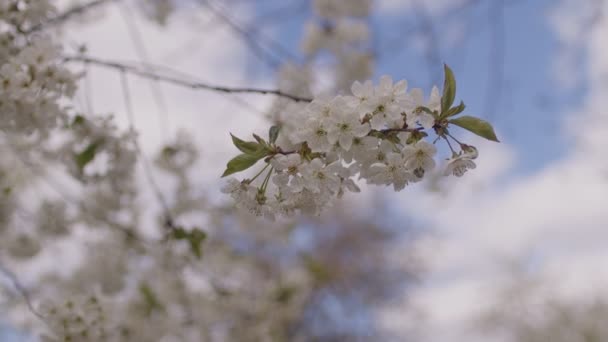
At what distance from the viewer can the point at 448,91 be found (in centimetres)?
115

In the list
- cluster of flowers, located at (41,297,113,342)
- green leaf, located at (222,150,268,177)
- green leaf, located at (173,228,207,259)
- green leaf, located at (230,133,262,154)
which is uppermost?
green leaf, located at (173,228,207,259)

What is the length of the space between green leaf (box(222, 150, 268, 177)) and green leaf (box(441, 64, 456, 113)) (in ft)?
1.29

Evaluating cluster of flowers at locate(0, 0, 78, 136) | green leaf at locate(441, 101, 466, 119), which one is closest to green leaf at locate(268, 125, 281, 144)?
green leaf at locate(441, 101, 466, 119)

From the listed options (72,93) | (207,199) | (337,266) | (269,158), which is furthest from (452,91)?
(337,266)

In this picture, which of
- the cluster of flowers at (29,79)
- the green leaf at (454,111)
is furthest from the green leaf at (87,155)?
the green leaf at (454,111)

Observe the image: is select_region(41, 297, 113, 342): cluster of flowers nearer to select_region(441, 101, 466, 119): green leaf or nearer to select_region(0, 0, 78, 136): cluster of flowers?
select_region(0, 0, 78, 136): cluster of flowers

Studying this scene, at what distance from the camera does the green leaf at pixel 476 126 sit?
114 cm

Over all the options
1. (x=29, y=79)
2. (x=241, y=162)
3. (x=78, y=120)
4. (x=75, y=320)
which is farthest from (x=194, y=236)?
(x=241, y=162)

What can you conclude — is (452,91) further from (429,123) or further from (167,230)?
(167,230)

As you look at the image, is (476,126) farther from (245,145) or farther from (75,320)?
(75,320)

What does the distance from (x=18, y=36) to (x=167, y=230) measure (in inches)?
42.1

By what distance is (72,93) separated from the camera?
1852 mm

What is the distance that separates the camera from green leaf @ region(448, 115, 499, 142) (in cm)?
114

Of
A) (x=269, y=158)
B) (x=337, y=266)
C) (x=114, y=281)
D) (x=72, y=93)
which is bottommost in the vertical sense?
(x=269, y=158)
